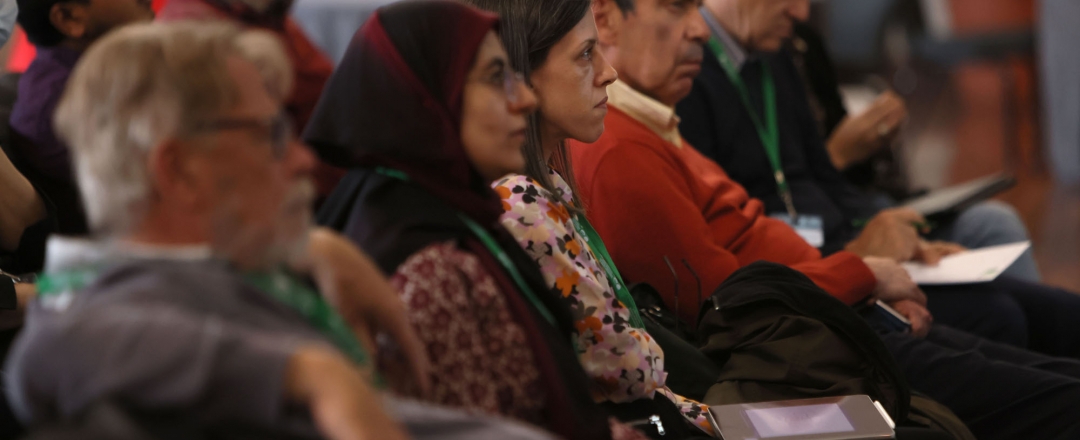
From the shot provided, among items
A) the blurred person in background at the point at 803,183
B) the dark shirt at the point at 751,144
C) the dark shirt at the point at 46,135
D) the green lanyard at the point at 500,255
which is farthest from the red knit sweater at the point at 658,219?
the dark shirt at the point at 46,135

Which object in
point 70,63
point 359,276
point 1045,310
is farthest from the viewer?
point 1045,310

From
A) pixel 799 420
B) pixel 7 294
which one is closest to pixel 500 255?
pixel 799 420

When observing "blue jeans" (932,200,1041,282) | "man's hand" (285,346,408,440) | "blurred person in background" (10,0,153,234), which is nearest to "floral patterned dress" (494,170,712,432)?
"man's hand" (285,346,408,440)

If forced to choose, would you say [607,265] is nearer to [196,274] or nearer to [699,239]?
[699,239]

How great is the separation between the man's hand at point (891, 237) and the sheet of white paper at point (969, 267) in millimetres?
59

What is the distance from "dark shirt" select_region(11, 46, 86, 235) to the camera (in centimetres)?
216

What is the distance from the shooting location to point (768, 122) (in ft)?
10.5

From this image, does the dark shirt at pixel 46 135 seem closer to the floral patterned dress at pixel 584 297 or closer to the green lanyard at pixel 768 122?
the floral patterned dress at pixel 584 297

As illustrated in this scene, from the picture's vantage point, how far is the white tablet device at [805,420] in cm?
168

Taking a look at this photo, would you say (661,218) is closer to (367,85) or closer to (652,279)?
(652,279)

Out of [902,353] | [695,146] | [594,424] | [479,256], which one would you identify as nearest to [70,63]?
[479,256]

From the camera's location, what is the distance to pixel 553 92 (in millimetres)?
1945

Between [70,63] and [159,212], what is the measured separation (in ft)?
4.16

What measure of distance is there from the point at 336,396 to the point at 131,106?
356mm
